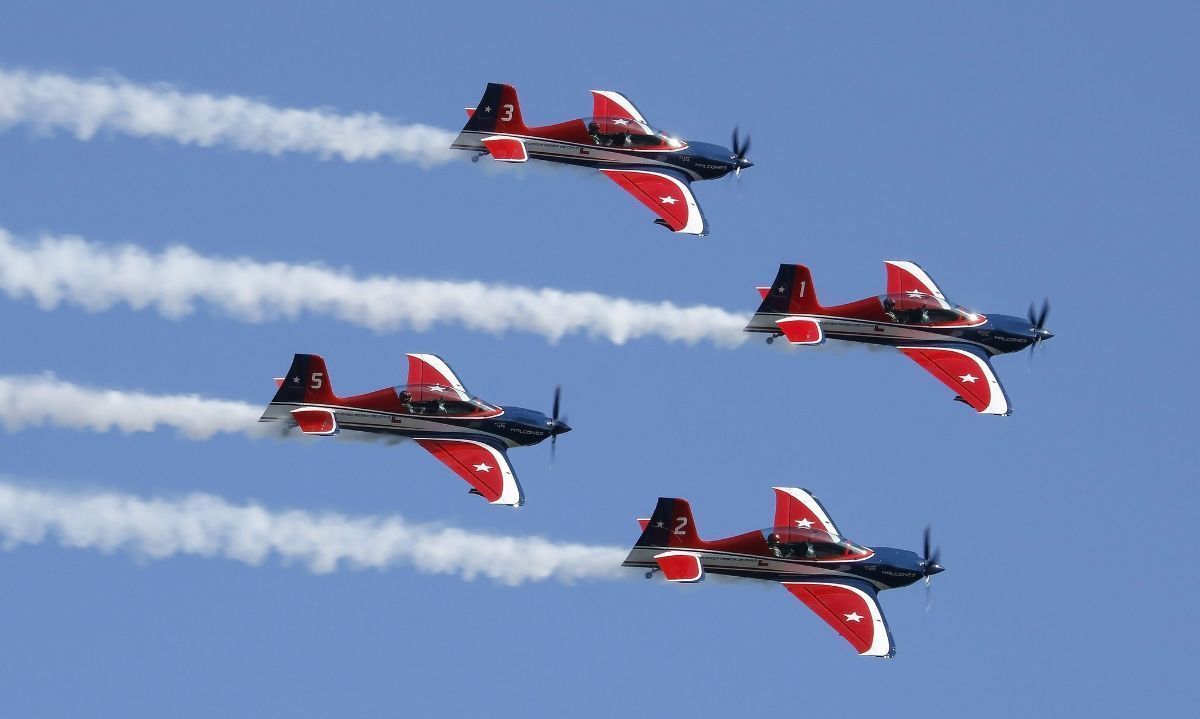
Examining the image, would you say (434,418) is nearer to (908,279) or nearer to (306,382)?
(306,382)

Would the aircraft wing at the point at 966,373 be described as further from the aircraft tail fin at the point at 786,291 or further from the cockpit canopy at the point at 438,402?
the cockpit canopy at the point at 438,402

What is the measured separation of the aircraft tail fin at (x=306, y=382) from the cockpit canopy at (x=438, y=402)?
2.39 meters

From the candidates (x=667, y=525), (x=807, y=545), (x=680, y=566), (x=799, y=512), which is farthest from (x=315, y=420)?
(x=807, y=545)

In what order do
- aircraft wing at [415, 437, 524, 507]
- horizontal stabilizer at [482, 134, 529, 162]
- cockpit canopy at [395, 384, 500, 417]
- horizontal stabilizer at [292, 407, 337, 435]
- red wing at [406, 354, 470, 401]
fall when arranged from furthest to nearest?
horizontal stabilizer at [482, 134, 529, 162] < red wing at [406, 354, 470, 401] < cockpit canopy at [395, 384, 500, 417] < aircraft wing at [415, 437, 524, 507] < horizontal stabilizer at [292, 407, 337, 435]

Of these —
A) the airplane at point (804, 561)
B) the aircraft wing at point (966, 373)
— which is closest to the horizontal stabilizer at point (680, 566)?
the airplane at point (804, 561)

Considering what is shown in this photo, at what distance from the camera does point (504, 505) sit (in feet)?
285

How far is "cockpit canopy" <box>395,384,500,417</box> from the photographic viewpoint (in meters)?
88.9

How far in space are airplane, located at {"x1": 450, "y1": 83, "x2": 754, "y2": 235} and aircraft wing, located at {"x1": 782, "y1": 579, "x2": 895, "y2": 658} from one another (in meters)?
12.7

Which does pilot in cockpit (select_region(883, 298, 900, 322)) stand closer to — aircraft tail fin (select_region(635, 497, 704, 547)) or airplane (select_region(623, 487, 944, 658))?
airplane (select_region(623, 487, 944, 658))

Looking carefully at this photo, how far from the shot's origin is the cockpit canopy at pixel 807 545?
284 feet

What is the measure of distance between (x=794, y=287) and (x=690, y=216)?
4252 mm

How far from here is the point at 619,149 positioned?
9625 centimetres

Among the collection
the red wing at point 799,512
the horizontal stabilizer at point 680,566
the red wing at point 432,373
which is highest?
the red wing at point 432,373

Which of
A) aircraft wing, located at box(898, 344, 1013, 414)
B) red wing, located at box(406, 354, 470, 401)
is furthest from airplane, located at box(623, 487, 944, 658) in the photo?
red wing, located at box(406, 354, 470, 401)
